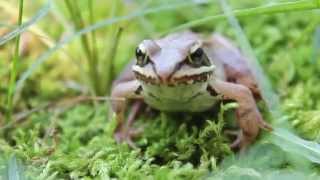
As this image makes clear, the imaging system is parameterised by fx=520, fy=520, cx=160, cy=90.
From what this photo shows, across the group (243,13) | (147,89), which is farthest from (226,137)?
(243,13)

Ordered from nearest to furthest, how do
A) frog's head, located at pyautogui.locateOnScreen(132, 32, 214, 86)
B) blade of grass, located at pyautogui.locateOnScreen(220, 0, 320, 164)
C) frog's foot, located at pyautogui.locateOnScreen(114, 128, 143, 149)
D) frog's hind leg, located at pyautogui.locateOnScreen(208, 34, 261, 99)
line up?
blade of grass, located at pyautogui.locateOnScreen(220, 0, 320, 164), frog's head, located at pyautogui.locateOnScreen(132, 32, 214, 86), frog's foot, located at pyautogui.locateOnScreen(114, 128, 143, 149), frog's hind leg, located at pyautogui.locateOnScreen(208, 34, 261, 99)

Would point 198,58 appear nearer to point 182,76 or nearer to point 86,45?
point 182,76

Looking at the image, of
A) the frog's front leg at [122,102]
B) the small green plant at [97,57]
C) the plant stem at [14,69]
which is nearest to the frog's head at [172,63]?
the frog's front leg at [122,102]

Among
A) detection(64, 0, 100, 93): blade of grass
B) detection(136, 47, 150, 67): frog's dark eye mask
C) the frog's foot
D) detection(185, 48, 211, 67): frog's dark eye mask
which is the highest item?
detection(64, 0, 100, 93): blade of grass

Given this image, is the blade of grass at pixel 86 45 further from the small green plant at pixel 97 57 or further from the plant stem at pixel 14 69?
the plant stem at pixel 14 69

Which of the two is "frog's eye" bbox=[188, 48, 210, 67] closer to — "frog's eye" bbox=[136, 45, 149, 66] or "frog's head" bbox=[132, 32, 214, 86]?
"frog's head" bbox=[132, 32, 214, 86]

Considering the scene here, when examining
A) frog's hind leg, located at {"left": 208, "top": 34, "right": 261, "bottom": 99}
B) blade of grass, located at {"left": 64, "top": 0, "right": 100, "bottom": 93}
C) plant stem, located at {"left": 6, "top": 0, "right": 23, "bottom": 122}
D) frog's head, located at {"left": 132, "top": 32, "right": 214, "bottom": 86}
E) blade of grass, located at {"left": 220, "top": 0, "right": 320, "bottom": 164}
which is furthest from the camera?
blade of grass, located at {"left": 64, "top": 0, "right": 100, "bottom": 93}

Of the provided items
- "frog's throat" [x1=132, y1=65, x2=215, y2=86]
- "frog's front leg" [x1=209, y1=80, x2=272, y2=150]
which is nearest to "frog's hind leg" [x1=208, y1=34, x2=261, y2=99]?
"frog's front leg" [x1=209, y1=80, x2=272, y2=150]
